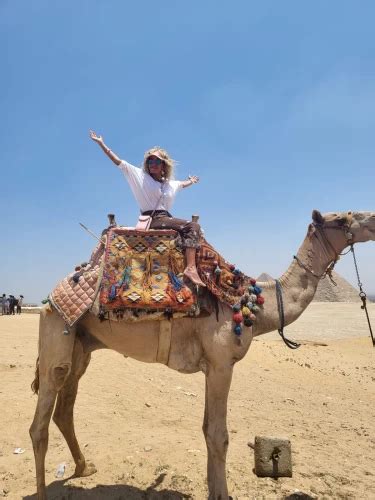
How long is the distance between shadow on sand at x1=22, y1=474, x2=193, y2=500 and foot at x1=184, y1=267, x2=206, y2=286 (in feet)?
8.33

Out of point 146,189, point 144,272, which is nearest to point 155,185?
point 146,189

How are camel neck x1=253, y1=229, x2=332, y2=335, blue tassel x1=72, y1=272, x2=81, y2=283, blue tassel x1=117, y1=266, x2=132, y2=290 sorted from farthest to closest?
blue tassel x1=72, y1=272, x2=81, y2=283 < camel neck x1=253, y1=229, x2=332, y2=335 < blue tassel x1=117, y1=266, x2=132, y2=290

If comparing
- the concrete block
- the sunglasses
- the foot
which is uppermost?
the sunglasses

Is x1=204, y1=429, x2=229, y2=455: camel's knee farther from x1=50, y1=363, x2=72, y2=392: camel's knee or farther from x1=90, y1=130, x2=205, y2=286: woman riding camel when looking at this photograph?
x1=90, y1=130, x2=205, y2=286: woman riding camel

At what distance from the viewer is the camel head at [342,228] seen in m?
4.62

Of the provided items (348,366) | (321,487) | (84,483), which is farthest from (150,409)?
(348,366)

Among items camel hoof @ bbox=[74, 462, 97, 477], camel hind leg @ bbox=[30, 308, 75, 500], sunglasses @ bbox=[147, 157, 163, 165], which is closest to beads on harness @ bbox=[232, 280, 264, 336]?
sunglasses @ bbox=[147, 157, 163, 165]

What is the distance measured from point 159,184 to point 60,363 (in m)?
2.20

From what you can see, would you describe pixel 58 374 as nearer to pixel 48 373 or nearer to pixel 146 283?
pixel 48 373

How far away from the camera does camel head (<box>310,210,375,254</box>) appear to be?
15.1 feet

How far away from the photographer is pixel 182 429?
7488 millimetres

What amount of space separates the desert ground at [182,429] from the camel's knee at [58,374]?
139 centimetres

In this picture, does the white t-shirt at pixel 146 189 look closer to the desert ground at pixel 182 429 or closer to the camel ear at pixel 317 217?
the camel ear at pixel 317 217

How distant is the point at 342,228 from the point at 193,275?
5.64ft
